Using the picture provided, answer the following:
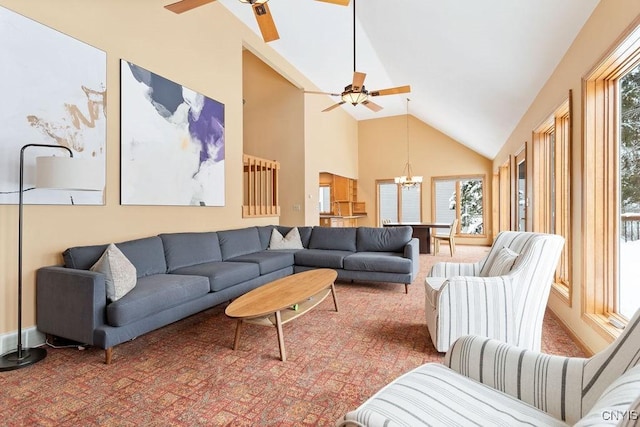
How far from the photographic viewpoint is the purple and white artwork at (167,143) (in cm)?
348

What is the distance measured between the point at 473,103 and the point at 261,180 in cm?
395

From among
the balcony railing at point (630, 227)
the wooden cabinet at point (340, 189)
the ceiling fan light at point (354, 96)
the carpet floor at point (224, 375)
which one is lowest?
the carpet floor at point (224, 375)

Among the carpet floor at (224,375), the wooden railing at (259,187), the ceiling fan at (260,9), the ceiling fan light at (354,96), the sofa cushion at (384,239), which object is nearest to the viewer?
the carpet floor at (224,375)

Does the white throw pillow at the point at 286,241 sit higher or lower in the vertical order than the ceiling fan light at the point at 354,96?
lower

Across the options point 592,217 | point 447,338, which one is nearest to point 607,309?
point 592,217

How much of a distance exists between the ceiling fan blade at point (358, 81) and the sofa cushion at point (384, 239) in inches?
83.1

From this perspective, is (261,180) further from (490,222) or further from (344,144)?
(490,222)

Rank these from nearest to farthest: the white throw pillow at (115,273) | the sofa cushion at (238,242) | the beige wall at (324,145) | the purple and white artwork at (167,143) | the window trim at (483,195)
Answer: the white throw pillow at (115,273) → the purple and white artwork at (167,143) → the sofa cushion at (238,242) → the beige wall at (324,145) → the window trim at (483,195)

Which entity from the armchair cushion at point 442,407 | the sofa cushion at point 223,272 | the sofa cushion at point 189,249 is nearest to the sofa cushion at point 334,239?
the sofa cushion at point 223,272

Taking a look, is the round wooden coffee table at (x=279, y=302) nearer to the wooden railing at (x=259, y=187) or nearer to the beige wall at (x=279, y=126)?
the wooden railing at (x=259, y=187)

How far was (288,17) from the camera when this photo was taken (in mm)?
4980

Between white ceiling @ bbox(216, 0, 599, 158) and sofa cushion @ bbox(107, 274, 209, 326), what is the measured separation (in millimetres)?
3574

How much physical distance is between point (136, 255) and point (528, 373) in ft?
10.5

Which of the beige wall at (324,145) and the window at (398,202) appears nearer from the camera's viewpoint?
the beige wall at (324,145)
